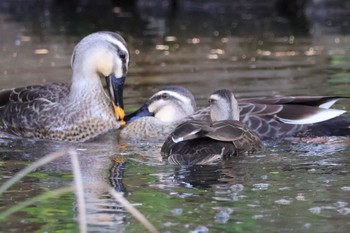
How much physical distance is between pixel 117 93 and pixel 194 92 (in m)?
2.44

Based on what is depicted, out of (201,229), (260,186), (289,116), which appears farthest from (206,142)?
(201,229)

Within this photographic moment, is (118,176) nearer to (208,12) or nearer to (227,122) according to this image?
(227,122)

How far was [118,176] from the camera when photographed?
27.0ft

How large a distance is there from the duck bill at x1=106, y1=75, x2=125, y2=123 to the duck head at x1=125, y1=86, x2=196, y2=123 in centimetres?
12

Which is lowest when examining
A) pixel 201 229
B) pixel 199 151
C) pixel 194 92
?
pixel 201 229

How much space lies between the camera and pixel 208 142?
345 inches

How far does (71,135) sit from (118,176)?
2.36m

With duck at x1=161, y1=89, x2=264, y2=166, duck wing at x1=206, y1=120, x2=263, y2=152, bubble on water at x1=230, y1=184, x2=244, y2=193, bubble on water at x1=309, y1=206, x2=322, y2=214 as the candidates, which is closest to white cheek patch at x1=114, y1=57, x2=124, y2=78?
duck at x1=161, y1=89, x2=264, y2=166

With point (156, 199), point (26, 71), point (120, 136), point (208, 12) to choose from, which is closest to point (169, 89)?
point (120, 136)

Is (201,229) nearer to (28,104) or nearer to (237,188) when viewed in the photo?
(237,188)

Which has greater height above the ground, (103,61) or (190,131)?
(103,61)

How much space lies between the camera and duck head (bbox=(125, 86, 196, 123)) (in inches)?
426

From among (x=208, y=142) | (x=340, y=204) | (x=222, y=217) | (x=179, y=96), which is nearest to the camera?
(x=222, y=217)

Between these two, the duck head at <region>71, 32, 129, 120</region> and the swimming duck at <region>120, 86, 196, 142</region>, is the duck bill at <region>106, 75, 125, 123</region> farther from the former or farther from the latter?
the swimming duck at <region>120, 86, 196, 142</region>
